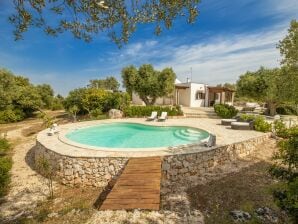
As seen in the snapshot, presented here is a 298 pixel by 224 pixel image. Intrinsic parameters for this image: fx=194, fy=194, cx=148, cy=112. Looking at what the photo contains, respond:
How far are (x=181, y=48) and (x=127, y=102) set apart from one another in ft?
34.8

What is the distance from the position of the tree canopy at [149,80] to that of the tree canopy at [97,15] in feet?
66.9

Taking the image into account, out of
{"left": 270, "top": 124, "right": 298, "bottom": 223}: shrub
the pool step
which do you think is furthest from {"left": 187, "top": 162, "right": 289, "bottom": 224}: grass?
the pool step

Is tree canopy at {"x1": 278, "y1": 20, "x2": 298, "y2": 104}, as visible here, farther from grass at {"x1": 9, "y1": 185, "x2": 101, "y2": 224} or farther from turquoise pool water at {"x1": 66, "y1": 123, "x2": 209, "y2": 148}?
grass at {"x1": 9, "y1": 185, "x2": 101, "y2": 224}

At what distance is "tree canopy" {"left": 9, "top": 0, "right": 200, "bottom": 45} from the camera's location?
3.85m

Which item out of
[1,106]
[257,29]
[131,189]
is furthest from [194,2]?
[1,106]

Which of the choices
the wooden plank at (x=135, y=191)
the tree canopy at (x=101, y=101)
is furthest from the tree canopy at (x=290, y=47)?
the tree canopy at (x=101, y=101)

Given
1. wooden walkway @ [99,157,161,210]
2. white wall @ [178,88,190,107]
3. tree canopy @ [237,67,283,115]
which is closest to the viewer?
wooden walkway @ [99,157,161,210]

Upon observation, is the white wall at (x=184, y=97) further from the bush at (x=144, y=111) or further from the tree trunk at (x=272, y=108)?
the tree trunk at (x=272, y=108)

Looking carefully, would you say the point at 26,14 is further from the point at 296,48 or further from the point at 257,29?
the point at 257,29

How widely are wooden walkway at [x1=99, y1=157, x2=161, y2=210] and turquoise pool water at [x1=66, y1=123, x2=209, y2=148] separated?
4.30 m

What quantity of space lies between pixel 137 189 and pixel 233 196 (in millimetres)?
3342

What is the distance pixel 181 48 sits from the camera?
49.5ft

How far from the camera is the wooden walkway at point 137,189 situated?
17.1 feet

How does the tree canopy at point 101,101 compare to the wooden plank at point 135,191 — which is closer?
the wooden plank at point 135,191
